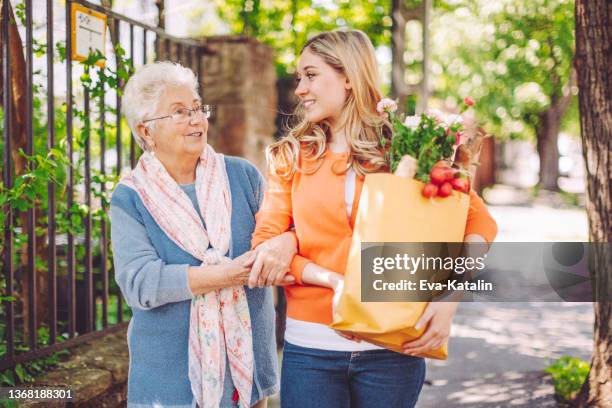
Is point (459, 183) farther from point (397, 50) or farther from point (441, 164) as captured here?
point (397, 50)

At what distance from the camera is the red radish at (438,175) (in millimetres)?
1711

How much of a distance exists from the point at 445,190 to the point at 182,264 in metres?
0.94

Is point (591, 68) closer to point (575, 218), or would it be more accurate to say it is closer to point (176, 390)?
point (176, 390)

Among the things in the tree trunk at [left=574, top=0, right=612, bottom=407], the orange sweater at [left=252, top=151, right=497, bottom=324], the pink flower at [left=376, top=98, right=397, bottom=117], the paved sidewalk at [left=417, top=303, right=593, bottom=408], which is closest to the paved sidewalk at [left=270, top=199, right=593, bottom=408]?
the paved sidewalk at [left=417, top=303, right=593, bottom=408]

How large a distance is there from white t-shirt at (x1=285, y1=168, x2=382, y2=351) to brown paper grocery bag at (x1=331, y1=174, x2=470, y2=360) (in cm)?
23

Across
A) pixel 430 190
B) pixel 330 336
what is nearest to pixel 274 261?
pixel 330 336

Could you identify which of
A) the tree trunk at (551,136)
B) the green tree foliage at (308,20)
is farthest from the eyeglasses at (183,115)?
the tree trunk at (551,136)

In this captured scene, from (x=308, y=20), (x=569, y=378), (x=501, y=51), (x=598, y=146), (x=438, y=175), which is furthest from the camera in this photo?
(x=501, y=51)

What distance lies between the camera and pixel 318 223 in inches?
79.4

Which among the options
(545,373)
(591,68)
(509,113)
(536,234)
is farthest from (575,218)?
(591,68)

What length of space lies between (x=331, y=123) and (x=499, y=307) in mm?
5810

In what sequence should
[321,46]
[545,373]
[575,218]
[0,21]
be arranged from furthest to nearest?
[575,218]
[545,373]
[0,21]
[321,46]

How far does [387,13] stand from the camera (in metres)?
9.70

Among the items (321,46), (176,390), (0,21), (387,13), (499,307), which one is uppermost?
(387,13)
